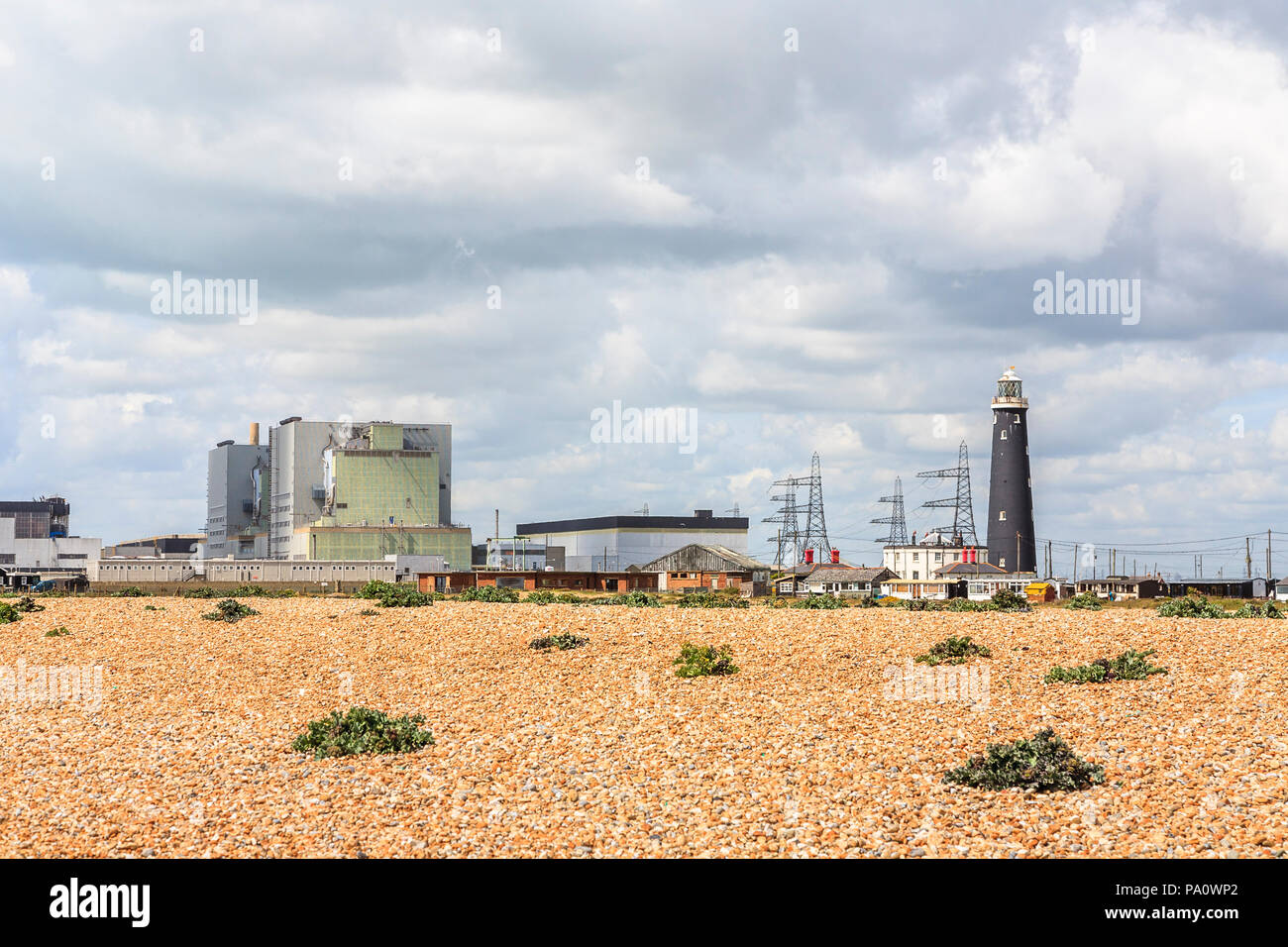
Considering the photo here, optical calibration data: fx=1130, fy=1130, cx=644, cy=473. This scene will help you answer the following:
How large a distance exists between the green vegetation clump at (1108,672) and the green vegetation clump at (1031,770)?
24.6 ft

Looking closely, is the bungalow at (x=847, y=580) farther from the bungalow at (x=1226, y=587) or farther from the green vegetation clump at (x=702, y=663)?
the green vegetation clump at (x=702, y=663)

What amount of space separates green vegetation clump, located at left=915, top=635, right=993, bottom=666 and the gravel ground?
592 millimetres

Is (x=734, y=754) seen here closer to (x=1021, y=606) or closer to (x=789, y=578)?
(x=1021, y=606)

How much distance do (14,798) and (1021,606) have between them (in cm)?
4365

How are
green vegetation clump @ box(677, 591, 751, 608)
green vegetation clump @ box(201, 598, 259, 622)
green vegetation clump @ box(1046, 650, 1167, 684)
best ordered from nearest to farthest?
green vegetation clump @ box(1046, 650, 1167, 684) → green vegetation clump @ box(201, 598, 259, 622) → green vegetation clump @ box(677, 591, 751, 608)

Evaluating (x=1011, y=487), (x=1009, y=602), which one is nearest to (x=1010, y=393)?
(x=1011, y=487)

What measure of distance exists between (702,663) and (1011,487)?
353 feet

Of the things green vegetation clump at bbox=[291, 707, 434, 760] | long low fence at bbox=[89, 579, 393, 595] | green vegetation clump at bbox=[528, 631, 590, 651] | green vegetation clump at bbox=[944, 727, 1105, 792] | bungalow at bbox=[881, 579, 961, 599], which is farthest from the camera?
bungalow at bbox=[881, 579, 961, 599]

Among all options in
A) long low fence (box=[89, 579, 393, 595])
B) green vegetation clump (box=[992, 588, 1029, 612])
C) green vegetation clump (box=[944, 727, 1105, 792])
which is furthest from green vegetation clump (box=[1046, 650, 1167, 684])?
long low fence (box=[89, 579, 393, 595])

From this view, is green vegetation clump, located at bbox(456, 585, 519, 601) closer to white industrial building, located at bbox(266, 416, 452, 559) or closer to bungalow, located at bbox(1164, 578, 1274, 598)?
bungalow, located at bbox(1164, 578, 1274, 598)

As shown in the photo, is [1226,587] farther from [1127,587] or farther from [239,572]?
[239,572]

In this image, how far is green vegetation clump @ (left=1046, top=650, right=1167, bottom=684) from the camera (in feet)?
84.6
